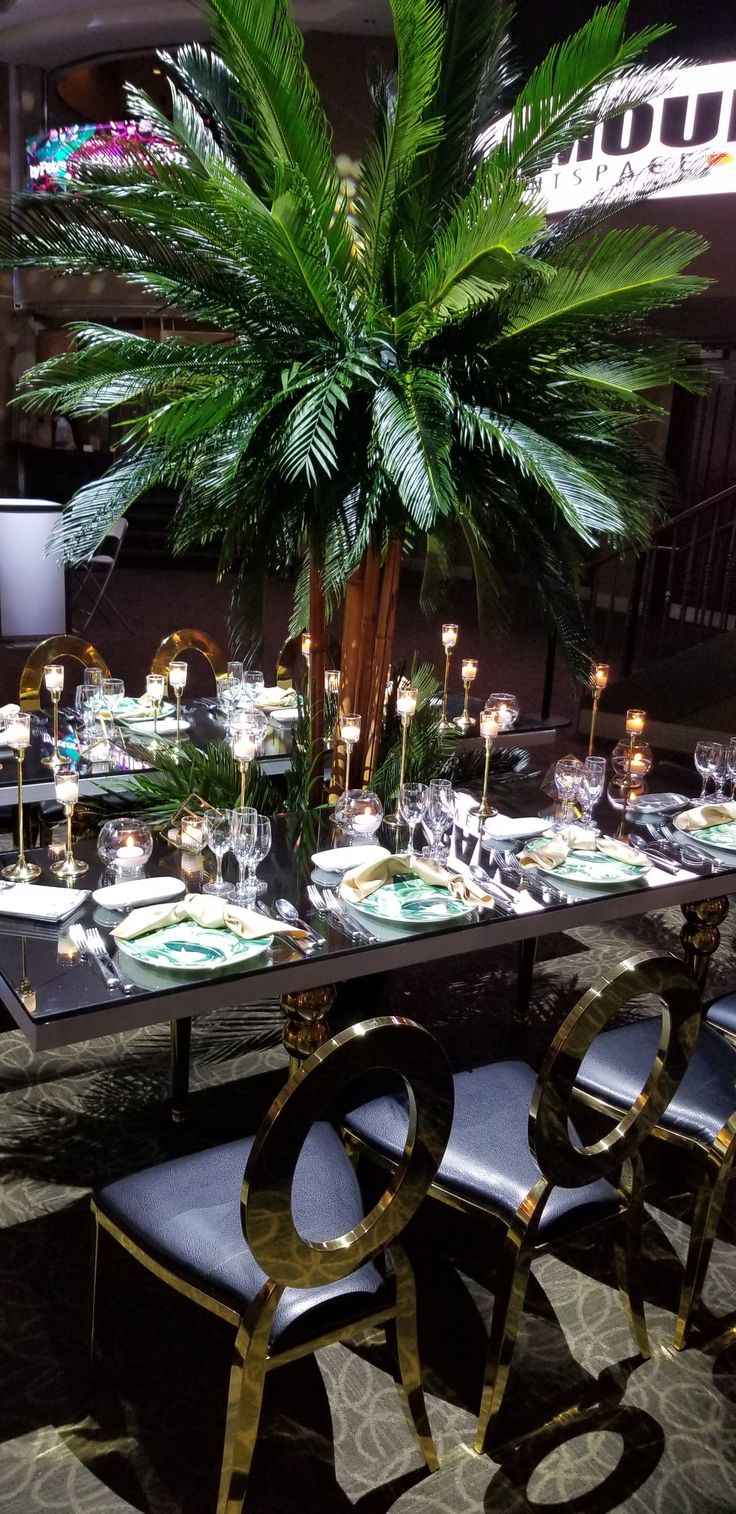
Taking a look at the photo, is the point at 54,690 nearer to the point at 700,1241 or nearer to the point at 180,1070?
the point at 180,1070

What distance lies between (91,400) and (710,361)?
497 cm

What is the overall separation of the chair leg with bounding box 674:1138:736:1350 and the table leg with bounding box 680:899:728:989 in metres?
0.73

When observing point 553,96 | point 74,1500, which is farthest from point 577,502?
point 74,1500

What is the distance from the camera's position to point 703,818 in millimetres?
2969

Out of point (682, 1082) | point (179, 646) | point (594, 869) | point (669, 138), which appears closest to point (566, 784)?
point (594, 869)

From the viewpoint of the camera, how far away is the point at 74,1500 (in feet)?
6.21

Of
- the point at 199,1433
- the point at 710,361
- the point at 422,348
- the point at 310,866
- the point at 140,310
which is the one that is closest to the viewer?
the point at 199,1433

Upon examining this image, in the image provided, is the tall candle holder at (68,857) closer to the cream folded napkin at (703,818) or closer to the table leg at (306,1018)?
the table leg at (306,1018)

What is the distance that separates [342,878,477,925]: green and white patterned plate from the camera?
7.59 ft

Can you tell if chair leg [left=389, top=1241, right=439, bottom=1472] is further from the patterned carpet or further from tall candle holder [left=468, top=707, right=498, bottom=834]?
tall candle holder [left=468, top=707, right=498, bottom=834]

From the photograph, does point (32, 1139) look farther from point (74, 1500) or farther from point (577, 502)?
point (577, 502)

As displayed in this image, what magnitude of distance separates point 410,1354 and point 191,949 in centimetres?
75

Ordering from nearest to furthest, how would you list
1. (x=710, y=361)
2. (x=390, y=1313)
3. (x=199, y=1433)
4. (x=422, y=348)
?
(x=390, y=1313) → (x=199, y=1433) → (x=422, y=348) → (x=710, y=361)

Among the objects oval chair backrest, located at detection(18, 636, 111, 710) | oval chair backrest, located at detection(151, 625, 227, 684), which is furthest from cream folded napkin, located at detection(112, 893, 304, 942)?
oval chair backrest, located at detection(151, 625, 227, 684)
